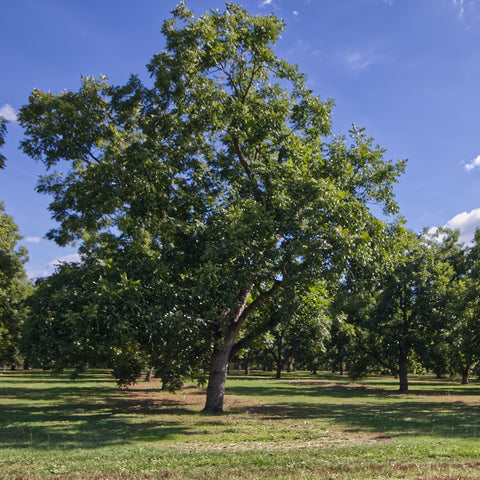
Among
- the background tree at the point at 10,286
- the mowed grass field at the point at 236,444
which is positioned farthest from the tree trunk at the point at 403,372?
the background tree at the point at 10,286

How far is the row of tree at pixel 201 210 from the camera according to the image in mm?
15008

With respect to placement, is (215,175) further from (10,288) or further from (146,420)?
(10,288)

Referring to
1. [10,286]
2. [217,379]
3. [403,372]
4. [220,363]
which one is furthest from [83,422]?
[403,372]

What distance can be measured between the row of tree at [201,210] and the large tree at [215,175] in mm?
63

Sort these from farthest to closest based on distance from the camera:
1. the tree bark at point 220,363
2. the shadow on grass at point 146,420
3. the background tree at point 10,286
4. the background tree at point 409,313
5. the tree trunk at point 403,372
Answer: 1. the tree trunk at point 403,372
2. the background tree at point 409,313
3. the background tree at point 10,286
4. the tree bark at point 220,363
5. the shadow on grass at point 146,420

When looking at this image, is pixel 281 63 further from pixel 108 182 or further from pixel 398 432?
pixel 398 432

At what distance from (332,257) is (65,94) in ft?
39.9

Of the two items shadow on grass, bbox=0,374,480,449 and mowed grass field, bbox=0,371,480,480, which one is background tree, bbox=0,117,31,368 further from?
mowed grass field, bbox=0,371,480,480

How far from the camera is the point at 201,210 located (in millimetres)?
18375

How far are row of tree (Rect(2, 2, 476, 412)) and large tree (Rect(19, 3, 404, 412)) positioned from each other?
6 cm

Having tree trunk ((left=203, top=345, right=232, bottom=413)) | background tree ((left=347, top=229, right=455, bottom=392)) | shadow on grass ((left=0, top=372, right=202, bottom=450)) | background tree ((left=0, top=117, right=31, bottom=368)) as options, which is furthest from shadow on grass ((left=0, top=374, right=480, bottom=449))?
background tree ((left=347, top=229, right=455, bottom=392))

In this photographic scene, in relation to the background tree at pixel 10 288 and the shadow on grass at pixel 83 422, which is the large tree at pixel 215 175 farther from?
the background tree at pixel 10 288

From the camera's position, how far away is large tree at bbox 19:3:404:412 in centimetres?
1538

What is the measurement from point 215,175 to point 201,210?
2525 millimetres
